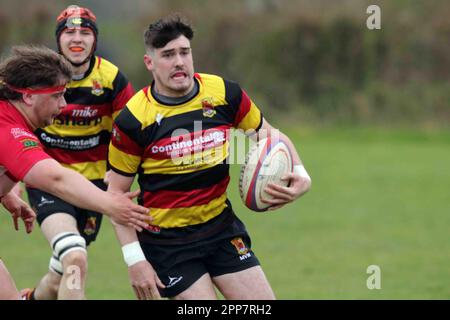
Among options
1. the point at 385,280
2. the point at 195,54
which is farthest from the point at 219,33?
the point at 385,280

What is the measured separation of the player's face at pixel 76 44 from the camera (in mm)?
6750

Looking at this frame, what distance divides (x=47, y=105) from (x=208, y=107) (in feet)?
3.16

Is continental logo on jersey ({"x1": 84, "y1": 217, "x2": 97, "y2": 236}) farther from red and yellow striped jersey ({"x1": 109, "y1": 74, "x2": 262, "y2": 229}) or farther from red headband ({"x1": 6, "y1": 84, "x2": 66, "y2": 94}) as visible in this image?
red headband ({"x1": 6, "y1": 84, "x2": 66, "y2": 94})

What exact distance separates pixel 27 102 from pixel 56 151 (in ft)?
6.79

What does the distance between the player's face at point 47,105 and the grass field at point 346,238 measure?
325cm

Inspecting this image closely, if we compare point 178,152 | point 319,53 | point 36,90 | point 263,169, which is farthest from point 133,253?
point 319,53

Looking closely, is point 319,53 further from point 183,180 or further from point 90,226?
point 183,180

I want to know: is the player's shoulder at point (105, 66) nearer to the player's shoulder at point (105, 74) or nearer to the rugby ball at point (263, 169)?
the player's shoulder at point (105, 74)

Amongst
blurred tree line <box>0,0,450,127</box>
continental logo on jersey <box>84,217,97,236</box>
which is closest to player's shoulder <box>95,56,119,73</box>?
continental logo on jersey <box>84,217,97,236</box>

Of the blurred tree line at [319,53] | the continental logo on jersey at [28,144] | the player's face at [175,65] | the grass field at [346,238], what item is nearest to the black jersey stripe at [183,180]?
the player's face at [175,65]

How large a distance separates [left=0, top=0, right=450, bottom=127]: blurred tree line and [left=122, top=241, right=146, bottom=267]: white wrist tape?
1575 cm

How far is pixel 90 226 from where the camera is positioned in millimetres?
7078
